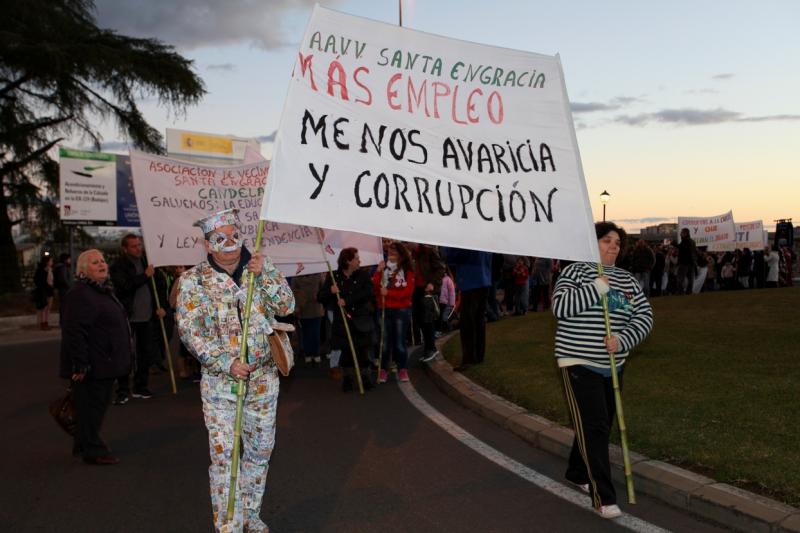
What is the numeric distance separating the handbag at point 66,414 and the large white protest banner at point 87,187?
72.2 feet

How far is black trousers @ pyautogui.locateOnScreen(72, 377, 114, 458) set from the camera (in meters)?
6.25

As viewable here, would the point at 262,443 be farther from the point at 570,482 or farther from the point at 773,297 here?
the point at 773,297

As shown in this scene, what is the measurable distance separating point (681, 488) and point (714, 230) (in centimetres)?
2651

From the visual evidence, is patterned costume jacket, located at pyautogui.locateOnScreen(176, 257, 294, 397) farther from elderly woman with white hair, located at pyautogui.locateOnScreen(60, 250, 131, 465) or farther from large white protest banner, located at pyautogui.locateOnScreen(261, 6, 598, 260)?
elderly woman with white hair, located at pyautogui.locateOnScreen(60, 250, 131, 465)

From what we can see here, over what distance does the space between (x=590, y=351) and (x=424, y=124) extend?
1773 mm

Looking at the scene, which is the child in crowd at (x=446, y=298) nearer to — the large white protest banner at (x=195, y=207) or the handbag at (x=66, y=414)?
the large white protest banner at (x=195, y=207)

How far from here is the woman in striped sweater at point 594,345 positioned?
470 centimetres

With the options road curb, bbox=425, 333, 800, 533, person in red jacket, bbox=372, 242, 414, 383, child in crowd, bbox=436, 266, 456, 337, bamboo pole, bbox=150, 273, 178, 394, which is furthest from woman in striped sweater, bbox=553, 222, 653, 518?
child in crowd, bbox=436, 266, 456, 337

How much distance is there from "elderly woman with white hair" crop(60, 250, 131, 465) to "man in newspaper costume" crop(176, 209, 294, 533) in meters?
2.57

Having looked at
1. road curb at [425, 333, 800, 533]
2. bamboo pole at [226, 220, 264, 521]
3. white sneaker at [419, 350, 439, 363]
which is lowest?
road curb at [425, 333, 800, 533]

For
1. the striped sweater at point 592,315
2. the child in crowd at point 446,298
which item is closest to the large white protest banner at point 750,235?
the child in crowd at point 446,298

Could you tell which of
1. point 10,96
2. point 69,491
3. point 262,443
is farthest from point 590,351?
point 10,96

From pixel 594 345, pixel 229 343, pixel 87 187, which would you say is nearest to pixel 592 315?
pixel 594 345

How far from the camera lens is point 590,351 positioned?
15.6ft
